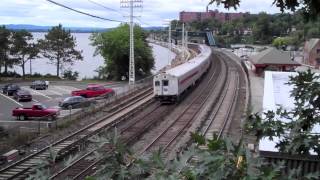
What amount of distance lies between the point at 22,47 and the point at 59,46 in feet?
32.5

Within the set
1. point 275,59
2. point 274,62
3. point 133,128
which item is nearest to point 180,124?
point 133,128

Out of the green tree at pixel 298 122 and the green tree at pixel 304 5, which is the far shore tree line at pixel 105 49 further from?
the green tree at pixel 304 5

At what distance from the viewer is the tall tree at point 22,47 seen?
74625mm

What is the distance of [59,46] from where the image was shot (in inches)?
3351

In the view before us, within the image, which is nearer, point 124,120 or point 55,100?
point 124,120

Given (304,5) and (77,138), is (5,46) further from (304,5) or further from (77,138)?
(304,5)

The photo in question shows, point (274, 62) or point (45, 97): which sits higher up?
point (274, 62)

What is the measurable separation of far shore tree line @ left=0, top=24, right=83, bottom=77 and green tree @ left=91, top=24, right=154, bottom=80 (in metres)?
9.97

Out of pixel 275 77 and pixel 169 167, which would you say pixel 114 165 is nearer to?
pixel 169 167

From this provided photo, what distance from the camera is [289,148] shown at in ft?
14.7

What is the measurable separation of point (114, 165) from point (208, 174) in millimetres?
624

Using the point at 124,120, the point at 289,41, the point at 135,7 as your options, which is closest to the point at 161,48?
the point at 289,41

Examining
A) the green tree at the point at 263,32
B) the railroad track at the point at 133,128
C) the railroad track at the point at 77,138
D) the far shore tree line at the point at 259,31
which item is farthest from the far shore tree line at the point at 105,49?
the green tree at the point at 263,32

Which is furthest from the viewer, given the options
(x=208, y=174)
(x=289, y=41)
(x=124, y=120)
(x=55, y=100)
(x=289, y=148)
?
(x=289, y=41)
